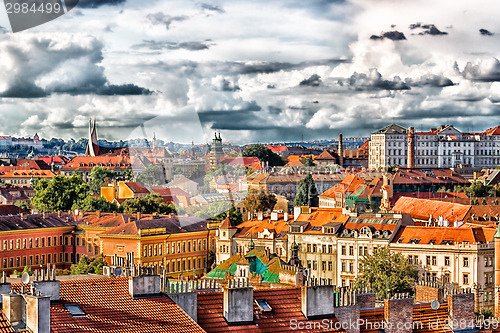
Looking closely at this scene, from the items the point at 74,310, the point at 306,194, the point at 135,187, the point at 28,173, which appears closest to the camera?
the point at 74,310

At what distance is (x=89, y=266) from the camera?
56.9 metres

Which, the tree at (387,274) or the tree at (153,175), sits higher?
the tree at (153,175)

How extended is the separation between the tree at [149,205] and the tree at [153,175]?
677 inches

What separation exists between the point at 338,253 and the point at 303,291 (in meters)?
40.3

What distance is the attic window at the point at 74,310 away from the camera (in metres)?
16.2

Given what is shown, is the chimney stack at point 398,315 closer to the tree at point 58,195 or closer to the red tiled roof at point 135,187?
the red tiled roof at point 135,187

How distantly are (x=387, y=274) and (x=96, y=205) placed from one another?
4621cm

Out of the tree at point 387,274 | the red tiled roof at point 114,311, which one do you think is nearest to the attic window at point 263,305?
the red tiled roof at point 114,311

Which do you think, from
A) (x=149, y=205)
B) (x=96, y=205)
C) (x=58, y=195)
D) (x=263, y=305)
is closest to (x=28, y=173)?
(x=58, y=195)

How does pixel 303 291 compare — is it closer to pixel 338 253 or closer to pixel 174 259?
pixel 338 253

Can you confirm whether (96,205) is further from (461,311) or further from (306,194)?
(461,311)

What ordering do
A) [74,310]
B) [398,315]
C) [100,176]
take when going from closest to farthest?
[74,310] < [398,315] < [100,176]

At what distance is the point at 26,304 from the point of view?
1472 centimetres

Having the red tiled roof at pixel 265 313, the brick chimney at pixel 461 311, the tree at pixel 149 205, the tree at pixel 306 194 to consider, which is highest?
the red tiled roof at pixel 265 313
